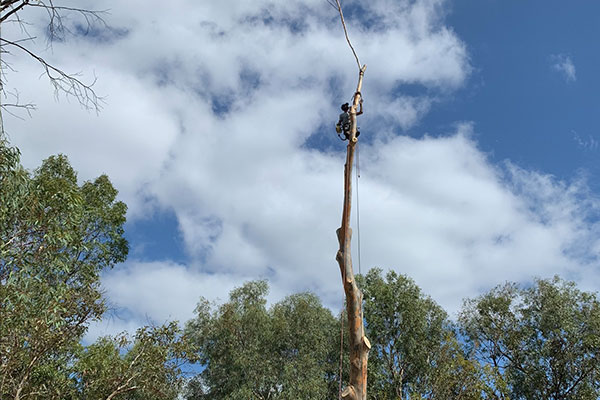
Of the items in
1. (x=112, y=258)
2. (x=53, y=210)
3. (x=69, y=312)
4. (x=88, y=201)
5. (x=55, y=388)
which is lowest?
(x=55, y=388)

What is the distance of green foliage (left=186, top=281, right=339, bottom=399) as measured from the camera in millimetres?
25703

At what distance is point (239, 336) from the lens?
89.6 feet

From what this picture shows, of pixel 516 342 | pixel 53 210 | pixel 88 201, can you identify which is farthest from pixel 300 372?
pixel 53 210

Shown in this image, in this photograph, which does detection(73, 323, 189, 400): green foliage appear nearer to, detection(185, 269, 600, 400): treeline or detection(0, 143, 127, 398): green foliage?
detection(0, 143, 127, 398): green foliage

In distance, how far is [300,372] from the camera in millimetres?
25922

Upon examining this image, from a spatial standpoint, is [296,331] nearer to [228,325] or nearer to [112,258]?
[228,325]

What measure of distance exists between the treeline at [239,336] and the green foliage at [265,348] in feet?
0.22

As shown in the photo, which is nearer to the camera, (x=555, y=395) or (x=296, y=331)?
(x=555, y=395)

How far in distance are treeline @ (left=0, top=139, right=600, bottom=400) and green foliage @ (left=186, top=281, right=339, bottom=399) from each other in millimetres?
68

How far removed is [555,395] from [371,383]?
8201mm

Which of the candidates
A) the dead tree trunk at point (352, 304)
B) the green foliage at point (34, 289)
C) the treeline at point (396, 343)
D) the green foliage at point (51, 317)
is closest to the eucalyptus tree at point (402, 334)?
the treeline at point (396, 343)

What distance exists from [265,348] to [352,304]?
72.7 ft

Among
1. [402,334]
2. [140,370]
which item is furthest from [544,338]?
[140,370]

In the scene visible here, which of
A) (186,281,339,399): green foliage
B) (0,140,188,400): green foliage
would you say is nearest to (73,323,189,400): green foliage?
(0,140,188,400): green foliage
